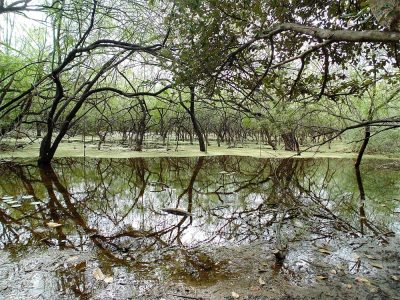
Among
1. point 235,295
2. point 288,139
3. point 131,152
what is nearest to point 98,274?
point 235,295

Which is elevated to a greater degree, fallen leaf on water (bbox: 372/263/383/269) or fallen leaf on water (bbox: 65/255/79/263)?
fallen leaf on water (bbox: 65/255/79/263)

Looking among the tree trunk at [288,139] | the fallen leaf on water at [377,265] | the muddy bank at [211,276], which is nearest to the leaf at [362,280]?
the muddy bank at [211,276]

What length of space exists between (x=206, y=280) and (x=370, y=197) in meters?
4.20

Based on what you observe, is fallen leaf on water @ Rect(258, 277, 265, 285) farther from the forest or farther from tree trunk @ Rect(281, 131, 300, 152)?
tree trunk @ Rect(281, 131, 300, 152)

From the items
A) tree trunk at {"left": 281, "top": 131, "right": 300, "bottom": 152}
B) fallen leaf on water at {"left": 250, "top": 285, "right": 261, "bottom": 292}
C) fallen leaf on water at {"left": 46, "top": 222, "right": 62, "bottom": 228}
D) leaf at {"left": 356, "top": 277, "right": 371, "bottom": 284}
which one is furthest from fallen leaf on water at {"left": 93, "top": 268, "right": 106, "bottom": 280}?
tree trunk at {"left": 281, "top": 131, "right": 300, "bottom": 152}

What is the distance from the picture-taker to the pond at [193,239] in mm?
2209

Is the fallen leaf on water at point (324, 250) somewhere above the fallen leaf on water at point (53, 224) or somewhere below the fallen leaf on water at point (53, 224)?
below

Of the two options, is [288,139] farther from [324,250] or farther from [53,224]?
[53,224]

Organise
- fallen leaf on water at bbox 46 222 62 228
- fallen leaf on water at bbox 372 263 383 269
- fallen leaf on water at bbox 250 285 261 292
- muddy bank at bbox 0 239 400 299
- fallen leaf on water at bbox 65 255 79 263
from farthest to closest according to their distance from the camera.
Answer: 1. fallen leaf on water at bbox 46 222 62 228
2. fallen leaf on water at bbox 372 263 383 269
3. fallen leaf on water at bbox 65 255 79 263
4. fallen leaf on water at bbox 250 285 261 292
5. muddy bank at bbox 0 239 400 299

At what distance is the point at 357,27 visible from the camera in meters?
2.97

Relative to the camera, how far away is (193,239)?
3.10 metres

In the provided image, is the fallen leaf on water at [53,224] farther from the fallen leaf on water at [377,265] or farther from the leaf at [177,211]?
the fallen leaf on water at [377,265]

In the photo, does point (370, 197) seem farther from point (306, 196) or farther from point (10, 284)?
point (10, 284)

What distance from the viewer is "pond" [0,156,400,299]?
2209 millimetres
